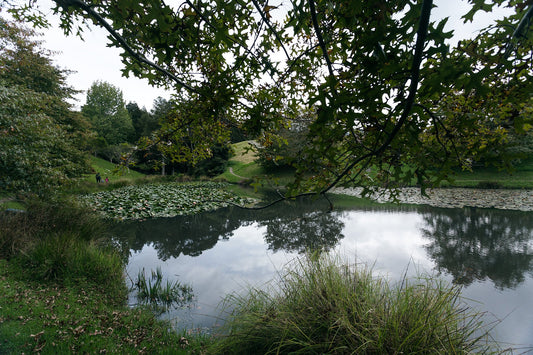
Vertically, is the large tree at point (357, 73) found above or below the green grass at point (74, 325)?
above

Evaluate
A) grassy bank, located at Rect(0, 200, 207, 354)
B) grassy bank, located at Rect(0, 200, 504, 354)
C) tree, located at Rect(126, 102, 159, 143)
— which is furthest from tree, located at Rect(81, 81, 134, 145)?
grassy bank, located at Rect(0, 200, 504, 354)

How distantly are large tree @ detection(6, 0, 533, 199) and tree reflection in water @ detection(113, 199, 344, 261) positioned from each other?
401cm

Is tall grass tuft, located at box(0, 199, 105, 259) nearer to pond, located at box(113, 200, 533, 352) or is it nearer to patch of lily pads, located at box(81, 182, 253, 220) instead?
pond, located at box(113, 200, 533, 352)

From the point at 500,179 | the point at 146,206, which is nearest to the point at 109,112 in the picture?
the point at 146,206

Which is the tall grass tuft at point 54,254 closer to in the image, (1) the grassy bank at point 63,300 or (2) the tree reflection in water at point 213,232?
(1) the grassy bank at point 63,300

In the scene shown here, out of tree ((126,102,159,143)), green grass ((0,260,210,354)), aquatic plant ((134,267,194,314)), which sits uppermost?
tree ((126,102,159,143))

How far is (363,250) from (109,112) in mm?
44843

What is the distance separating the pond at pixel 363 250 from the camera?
416 cm

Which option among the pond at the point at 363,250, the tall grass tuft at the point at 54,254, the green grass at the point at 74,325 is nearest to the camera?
the green grass at the point at 74,325

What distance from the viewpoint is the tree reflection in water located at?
7.04 meters

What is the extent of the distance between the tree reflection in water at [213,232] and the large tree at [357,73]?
13.1 feet

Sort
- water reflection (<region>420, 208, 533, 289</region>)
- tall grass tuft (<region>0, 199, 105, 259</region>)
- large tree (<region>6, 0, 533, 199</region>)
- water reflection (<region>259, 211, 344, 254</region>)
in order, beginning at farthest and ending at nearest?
water reflection (<region>259, 211, 344, 254</region>), water reflection (<region>420, 208, 533, 289</region>), tall grass tuft (<region>0, 199, 105, 259</region>), large tree (<region>6, 0, 533, 199</region>)

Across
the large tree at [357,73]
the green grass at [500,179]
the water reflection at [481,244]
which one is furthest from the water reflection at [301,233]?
the green grass at [500,179]

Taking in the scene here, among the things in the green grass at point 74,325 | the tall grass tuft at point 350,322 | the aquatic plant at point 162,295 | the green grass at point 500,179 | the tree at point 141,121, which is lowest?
the aquatic plant at point 162,295
